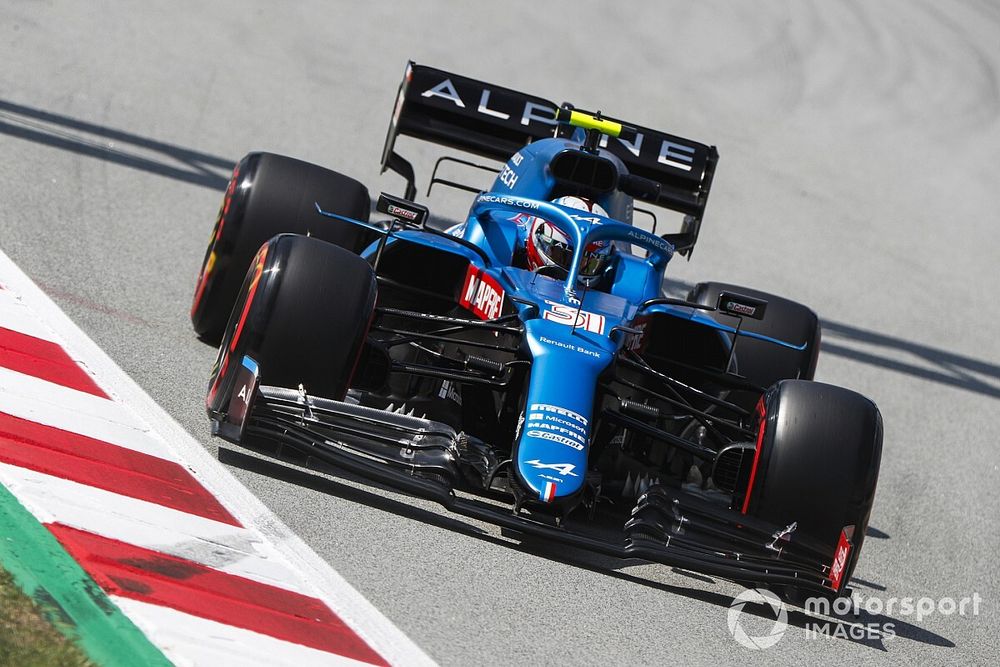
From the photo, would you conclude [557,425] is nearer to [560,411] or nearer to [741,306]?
[560,411]

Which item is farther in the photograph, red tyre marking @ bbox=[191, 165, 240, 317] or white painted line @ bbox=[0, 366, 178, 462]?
red tyre marking @ bbox=[191, 165, 240, 317]

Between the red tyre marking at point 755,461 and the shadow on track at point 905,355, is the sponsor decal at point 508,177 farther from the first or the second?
the shadow on track at point 905,355

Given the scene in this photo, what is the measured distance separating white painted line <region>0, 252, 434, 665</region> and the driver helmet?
2.01 meters

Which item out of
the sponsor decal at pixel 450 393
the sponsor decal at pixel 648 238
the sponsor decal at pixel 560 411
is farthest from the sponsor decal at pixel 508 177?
the sponsor decal at pixel 560 411

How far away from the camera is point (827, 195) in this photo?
→ 15.5m

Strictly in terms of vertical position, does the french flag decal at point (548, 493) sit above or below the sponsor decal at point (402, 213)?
below

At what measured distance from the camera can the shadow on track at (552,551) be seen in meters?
5.42

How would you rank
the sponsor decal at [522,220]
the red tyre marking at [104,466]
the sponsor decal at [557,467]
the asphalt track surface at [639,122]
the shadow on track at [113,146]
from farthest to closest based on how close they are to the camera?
the shadow on track at [113,146] < the sponsor decal at [522,220] < the sponsor decal at [557,467] < the asphalt track surface at [639,122] < the red tyre marking at [104,466]

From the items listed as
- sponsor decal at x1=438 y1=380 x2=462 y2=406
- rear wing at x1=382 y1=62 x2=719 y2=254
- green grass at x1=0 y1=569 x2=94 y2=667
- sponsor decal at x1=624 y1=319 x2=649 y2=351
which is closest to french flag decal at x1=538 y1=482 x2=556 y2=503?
sponsor decal at x1=438 y1=380 x2=462 y2=406

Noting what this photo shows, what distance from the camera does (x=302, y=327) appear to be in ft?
18.2

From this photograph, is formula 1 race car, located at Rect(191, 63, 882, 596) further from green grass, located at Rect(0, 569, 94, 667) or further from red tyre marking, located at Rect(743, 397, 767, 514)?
green grass, located at Rect(0, 569, 94, 667)

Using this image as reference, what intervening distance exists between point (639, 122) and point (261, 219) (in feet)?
32.2

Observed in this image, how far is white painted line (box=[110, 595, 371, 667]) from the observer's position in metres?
3.96

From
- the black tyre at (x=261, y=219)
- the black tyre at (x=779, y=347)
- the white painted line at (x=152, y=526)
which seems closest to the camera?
the white painted line at (x=152, y=526)
